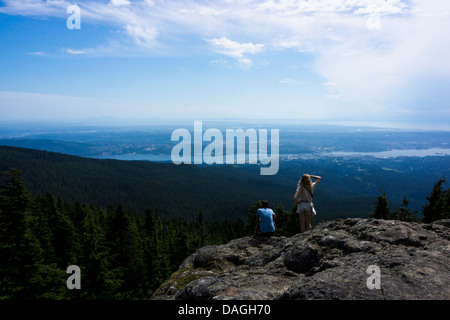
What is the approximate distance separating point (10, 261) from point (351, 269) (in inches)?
720

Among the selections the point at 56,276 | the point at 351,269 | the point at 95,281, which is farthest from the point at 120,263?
the point at 351,269

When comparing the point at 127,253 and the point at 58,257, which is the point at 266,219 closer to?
the point at 127,253

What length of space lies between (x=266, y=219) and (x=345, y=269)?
22.1 feet

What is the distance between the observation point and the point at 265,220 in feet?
40.9

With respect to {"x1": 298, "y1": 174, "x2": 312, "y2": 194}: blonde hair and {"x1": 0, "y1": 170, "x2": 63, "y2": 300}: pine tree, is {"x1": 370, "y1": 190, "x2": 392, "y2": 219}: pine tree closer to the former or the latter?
{"x1": 298, "y1": 174, "x2": 312, "y2": 194}: blonde hair

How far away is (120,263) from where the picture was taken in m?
36.1

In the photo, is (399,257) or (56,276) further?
(56,276)

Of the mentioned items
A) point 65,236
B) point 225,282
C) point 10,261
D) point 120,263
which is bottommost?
point 120,263

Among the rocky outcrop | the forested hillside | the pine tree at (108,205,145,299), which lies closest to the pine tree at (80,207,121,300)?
the forested hillside

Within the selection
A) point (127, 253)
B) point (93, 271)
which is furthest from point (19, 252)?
point (127, 253)

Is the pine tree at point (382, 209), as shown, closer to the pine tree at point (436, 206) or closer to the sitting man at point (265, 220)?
the pine tree at point (436, 206)

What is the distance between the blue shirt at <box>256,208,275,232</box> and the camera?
475 inches

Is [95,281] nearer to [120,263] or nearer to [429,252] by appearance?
[120,263]
